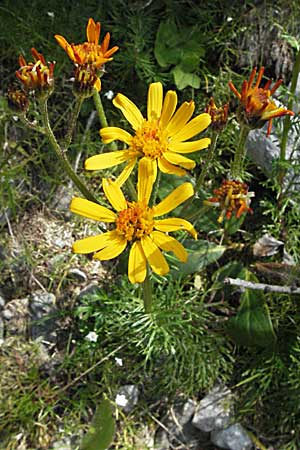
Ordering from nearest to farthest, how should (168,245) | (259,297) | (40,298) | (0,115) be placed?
(168,245), (259,297), (40,298), (0,115)

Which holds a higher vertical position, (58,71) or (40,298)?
(58,71)

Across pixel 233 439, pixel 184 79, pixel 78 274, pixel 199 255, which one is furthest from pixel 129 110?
pixel 233 439

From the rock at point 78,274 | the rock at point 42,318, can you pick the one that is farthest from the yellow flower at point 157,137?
the rock at point 42,318

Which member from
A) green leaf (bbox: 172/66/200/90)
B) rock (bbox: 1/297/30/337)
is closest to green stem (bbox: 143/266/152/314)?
rock (bbox: 1/297/30/337)

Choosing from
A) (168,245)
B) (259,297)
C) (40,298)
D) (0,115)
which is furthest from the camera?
(0,115)

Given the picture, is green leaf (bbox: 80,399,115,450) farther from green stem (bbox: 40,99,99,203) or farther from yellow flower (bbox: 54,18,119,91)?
yellow flower (bbox: 54,18,119,91)

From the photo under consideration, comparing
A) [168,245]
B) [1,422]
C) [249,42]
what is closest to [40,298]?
[1,422]

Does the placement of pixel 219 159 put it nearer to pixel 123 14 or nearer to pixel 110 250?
pixel 123 14
